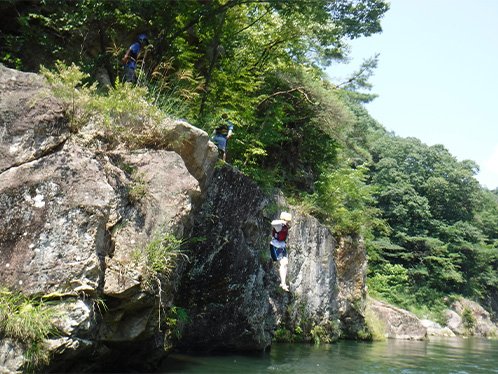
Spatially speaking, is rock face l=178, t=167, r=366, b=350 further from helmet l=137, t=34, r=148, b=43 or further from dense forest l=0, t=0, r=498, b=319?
helmet l=137, t=34, r=148, b=43

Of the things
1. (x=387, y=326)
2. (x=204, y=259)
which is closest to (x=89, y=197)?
(x=204, y=259)

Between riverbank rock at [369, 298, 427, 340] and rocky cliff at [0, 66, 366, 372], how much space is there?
15683 millimetres

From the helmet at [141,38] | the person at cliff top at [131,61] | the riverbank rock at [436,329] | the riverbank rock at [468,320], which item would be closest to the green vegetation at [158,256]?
the person at cliff top at [131,61]

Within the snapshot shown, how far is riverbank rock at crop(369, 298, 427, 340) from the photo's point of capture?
24156mm

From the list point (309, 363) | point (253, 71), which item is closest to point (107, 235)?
point (309, 363)

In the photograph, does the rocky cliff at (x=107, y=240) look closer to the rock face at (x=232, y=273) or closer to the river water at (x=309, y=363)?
the rock face at (x=232, y=273)

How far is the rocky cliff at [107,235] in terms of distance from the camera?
5953mm

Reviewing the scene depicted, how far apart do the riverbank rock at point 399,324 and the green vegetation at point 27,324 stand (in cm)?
2120

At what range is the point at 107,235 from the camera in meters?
6.83

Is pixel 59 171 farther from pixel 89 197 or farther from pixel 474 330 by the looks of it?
pixel 474 330

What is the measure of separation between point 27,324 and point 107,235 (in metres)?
1.74

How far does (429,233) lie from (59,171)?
41.4 meters

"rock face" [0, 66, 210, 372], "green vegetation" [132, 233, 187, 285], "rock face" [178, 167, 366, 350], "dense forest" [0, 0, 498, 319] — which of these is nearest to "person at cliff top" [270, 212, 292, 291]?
"rock face" [178, 167, 366, 350]

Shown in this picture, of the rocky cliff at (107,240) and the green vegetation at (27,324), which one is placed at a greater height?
the rocky cliff at (107,240)
